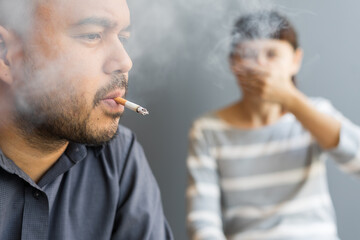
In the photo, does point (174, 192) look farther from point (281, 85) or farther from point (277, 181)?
point (281, 85)

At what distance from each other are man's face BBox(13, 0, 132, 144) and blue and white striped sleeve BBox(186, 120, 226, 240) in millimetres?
525

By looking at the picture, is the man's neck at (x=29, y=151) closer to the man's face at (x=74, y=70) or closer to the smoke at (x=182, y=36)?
the man's face at (x=74, y=70)

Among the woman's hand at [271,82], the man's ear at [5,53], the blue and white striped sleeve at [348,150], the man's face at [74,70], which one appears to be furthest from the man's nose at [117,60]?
the blue and white striped sleeve at [348,150]

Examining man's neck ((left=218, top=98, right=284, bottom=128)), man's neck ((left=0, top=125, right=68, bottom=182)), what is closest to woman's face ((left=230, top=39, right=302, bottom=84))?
man's neck ((left=218, top=98, right=284, bottom=128))

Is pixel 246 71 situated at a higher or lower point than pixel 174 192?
higher

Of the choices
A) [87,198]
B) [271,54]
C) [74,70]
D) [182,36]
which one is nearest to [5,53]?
[74,70]

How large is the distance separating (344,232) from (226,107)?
58 centimetres

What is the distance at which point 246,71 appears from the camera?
1.25m

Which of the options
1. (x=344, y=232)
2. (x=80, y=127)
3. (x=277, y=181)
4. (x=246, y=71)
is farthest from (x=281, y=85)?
(x=80, y=127)

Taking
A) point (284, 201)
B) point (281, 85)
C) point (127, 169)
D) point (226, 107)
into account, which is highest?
point (281, 85)

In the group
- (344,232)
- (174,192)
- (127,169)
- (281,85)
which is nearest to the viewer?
(127,169)

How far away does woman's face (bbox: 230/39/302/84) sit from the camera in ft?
3.97

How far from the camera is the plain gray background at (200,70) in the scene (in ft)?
3.88

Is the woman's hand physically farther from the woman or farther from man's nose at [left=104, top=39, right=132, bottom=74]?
man's nose at [left=104, top=39, right=132, bottom=74]
